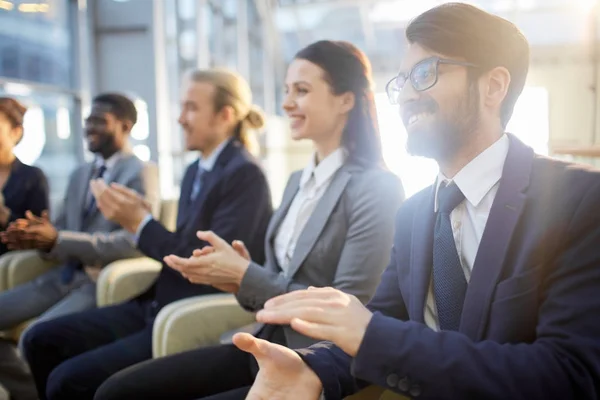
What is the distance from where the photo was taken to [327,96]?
1.97 m

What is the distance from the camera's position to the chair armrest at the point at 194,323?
81.0 inches

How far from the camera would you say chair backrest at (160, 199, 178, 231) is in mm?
3246

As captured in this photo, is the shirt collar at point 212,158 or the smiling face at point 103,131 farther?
the smiling face at point 103,131

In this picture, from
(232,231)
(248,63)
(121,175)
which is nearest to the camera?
(232,231)

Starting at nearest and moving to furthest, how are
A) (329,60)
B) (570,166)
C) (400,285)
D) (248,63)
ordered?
(570,166)
(400,285)
(329,60)
(248,63)

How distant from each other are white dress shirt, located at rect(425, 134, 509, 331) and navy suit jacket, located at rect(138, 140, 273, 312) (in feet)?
4.00

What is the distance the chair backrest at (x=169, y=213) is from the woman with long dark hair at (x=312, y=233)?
4.39 ft

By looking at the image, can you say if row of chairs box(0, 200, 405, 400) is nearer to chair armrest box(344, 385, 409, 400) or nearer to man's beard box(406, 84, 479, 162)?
chair armrest box(344, 385, 409, 400)

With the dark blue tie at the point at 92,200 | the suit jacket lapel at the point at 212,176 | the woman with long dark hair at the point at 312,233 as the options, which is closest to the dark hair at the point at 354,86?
the woman with long dark hair at the point at 312,233

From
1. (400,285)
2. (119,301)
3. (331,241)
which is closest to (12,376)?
(119,301)

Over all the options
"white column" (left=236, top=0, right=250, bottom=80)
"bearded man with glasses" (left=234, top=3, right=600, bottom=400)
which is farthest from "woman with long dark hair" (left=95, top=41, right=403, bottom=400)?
"white column" (left=236, top=0, right=250, bottom=80)

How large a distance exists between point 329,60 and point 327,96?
0.39ft

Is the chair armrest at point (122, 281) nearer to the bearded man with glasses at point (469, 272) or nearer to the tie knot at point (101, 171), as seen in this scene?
the tie knot at point (101, 171)

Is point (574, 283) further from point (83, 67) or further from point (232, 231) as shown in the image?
point (83, 67)
